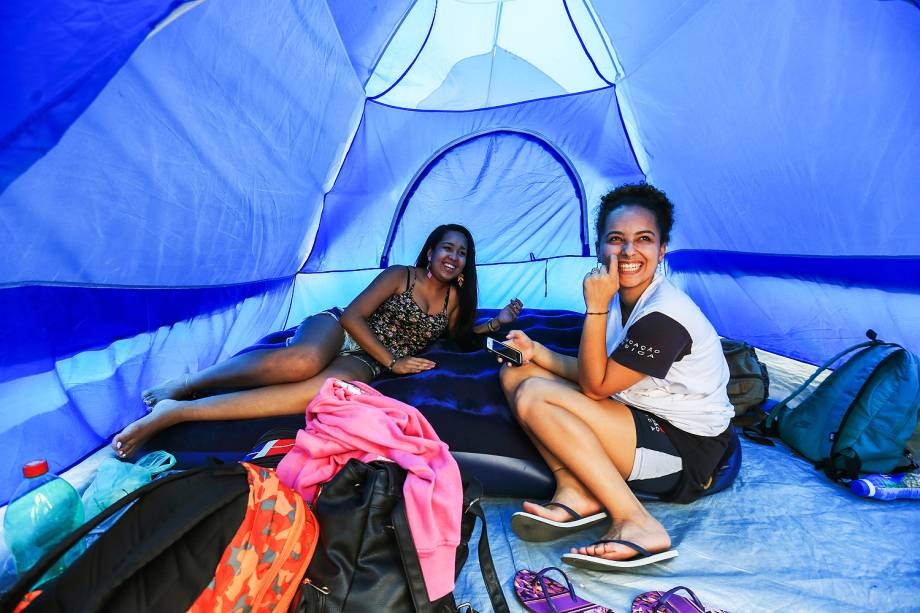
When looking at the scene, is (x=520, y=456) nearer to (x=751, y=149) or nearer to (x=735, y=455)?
(x=735, y=455)

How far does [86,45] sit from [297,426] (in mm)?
1132

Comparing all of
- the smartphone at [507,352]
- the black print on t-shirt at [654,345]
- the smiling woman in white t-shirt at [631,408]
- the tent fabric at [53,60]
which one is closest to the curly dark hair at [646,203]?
the smiling woman in white t-shirt at [631,408]

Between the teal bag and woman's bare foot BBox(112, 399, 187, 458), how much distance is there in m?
2.10

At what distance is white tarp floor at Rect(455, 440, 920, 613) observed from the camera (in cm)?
112

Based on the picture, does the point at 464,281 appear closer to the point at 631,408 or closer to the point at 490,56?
the point at 631,408

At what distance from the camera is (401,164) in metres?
3.33

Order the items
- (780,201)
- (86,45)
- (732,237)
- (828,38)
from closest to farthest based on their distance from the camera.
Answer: (86,45)
(828,38)
(780,201)
(732,237)

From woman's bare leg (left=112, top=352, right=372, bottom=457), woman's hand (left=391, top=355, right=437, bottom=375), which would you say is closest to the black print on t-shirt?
woman's hand (left=391, top=355, right=437, bottom=375)

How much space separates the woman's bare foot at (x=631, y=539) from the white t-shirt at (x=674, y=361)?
0.98 feet

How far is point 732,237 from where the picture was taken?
8.57ft

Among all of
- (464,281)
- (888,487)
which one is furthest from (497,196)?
(888,487)

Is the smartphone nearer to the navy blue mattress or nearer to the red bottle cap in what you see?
the navy blue mattress

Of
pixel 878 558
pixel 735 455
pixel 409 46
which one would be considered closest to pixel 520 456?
pixel 735 455

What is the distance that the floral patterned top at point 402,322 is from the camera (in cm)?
222
